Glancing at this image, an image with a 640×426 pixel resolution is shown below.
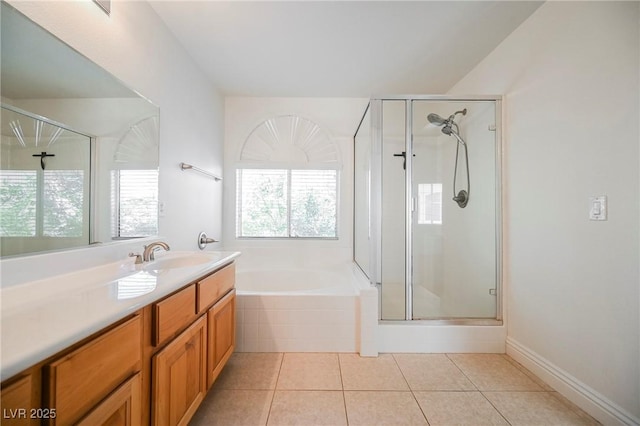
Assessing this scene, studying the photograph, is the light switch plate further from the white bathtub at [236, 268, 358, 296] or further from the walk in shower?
the white bathtub at [236, 268, 358, 296]

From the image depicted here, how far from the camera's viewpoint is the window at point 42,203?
914 millimetres

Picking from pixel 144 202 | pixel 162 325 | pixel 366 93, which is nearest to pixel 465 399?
pixel 162 325

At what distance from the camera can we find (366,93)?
2932 millimetres

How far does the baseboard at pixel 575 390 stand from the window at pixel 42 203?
8.90 feet

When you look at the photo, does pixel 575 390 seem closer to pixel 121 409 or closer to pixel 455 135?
pixel 455 135

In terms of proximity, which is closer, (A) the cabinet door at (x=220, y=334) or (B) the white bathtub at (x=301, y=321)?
(A) the cabinet door at (x=220, y=334)

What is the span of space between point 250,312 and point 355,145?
217 centimetres

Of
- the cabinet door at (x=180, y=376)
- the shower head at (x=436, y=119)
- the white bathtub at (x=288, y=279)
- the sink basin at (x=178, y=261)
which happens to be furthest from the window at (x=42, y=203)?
the shower head at (x=436, y=119)

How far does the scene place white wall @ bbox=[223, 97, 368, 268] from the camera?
307 centimetres

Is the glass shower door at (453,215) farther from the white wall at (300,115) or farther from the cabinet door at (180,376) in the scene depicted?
the cabinet door at (180,376)

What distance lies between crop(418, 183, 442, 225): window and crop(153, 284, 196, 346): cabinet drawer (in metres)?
1.85

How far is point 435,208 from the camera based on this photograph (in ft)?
7.75

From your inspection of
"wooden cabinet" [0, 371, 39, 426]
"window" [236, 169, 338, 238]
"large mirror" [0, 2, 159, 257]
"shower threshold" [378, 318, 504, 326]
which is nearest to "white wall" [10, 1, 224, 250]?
"large mirror" [0, 2, 159, 257]

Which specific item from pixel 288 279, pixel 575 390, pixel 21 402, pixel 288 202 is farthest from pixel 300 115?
pixel 575 390
